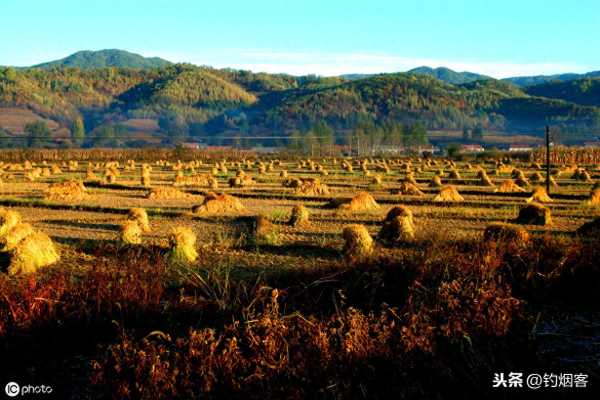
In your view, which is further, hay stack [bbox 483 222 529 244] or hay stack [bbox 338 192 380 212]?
hay stack [bbox 338 192 380 212]

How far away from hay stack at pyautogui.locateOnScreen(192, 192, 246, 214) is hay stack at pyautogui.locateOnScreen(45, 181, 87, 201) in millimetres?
7000

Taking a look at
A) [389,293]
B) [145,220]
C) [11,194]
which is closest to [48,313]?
[389,293]

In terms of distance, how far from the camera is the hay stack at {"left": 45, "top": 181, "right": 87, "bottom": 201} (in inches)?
950

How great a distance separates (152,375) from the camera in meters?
5.23

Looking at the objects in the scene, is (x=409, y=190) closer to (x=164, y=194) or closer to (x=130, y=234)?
(x=164, y=194)

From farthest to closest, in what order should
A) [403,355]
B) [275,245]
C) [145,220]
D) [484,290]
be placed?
[145,220] → [275,245] → [484,290] → [403,355]

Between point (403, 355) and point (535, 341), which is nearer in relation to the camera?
point (403, 355)

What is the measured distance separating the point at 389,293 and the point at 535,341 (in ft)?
6.06

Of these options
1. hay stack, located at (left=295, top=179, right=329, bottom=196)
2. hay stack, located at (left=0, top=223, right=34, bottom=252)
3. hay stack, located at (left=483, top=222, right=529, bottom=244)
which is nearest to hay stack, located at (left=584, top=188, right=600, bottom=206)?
hay stack, located at (left=295, top=179, right=329, bottom=196)

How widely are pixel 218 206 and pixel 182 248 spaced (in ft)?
26.9

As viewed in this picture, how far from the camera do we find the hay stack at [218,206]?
64.5 feet

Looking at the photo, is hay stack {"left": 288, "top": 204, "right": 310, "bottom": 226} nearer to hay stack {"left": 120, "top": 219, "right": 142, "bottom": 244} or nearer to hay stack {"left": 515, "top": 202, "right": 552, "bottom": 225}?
hay stack {"left": 120, "top": 219, "right": 142, "bottom": 244}

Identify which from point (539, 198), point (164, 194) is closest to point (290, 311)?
point (539, 198)

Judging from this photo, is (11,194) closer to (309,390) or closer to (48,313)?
(48,313)
